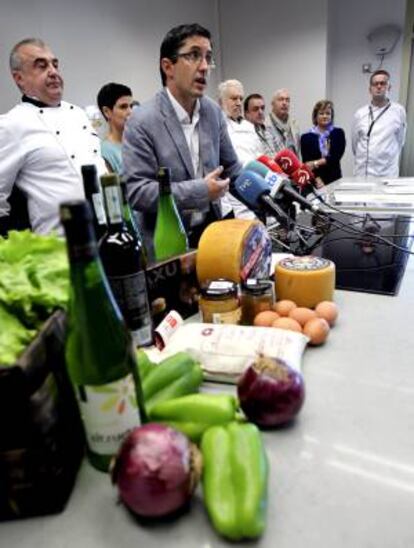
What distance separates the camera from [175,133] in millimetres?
1285

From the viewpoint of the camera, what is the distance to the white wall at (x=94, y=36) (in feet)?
8.05

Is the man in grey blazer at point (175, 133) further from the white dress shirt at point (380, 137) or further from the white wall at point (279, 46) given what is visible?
the white wall at point (279, 46)

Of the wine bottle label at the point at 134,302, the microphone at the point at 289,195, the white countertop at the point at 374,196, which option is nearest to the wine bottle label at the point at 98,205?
the wine bottle label at the point at 134,302

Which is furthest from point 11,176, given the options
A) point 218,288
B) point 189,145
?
point 218,288

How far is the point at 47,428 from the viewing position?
370 millimetres

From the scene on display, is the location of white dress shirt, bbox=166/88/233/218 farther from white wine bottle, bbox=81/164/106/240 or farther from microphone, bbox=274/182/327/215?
white wine bottle, bbox=81/164/106/240

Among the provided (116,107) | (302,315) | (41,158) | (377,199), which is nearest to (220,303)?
(302,315)

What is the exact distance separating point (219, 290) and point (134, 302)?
0.15 m

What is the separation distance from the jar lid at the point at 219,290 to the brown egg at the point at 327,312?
0.15 meters

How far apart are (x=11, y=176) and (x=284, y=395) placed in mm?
1438

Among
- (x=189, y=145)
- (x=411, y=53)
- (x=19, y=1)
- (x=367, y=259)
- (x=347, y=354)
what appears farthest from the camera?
(x=411, y=53)

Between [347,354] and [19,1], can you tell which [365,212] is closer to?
[347,354]

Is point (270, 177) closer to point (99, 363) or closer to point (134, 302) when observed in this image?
point (134, 302)

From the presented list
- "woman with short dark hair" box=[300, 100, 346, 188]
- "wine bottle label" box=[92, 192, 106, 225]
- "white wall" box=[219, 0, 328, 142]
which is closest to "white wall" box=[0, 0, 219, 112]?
"white wall" box=[219, 0, 328, 142]
